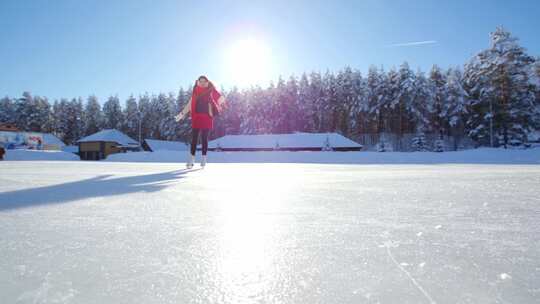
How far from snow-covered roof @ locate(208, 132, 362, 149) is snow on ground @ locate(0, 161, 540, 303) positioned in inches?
1154

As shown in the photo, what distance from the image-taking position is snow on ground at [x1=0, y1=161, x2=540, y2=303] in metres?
0.60

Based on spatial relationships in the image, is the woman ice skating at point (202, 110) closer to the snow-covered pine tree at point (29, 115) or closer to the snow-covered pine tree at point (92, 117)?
the snow-covered pine tree at point (92, 117)

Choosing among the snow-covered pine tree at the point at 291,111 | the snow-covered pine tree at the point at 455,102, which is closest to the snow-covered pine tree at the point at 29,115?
the snow-covered pine tree at the point at 291,111

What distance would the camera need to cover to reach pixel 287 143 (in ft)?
103

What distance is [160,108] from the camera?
2210 inches

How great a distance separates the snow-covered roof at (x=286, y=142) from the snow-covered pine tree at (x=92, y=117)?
133 feet

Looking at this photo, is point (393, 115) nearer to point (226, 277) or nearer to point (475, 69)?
point (475, 69)

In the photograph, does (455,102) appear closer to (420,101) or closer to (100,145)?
(420,101)

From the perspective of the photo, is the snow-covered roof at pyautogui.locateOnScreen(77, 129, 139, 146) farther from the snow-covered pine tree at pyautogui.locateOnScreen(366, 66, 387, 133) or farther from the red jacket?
the red jacket

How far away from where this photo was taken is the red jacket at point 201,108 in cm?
515

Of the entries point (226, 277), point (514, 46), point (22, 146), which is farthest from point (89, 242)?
point (22, 146)

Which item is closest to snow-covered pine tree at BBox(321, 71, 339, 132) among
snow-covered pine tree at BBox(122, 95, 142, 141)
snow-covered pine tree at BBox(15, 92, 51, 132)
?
snow-covered pine tree at BBox(122, 95, 142, 141)

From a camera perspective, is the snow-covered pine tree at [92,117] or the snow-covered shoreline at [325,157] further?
the snow-covered pine tree at [92,117]

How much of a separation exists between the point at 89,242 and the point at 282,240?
60 centimetres
